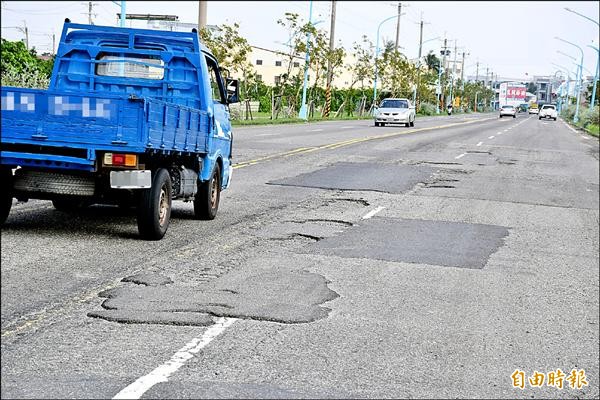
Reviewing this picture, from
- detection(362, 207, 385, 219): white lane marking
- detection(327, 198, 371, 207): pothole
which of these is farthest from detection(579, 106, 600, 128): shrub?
detection(362, 207, 385, 219): white lane marking

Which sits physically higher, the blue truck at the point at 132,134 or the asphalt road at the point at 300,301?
the blue truck at the point at 132,134

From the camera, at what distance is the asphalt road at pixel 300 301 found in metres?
5.43

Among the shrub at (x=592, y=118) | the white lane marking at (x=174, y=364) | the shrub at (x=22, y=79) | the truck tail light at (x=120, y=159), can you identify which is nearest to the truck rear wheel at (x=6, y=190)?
the truck tail light at (x=120, y=159)

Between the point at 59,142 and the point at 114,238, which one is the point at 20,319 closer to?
the point at 59,142

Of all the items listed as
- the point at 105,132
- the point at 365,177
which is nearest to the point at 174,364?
the point at 105,132

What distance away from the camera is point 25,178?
861 centimetres

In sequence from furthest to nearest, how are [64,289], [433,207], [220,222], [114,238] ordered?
[433,207]
[220,222]
[114,238]
[64,289]

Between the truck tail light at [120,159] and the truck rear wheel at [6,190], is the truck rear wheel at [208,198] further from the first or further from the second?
the truck rear wheel at [6,190]

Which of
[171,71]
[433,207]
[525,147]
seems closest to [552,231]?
[433,207]

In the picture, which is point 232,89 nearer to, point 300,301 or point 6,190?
point 6,190

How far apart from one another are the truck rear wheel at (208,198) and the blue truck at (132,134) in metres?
0.01

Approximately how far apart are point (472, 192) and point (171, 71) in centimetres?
904

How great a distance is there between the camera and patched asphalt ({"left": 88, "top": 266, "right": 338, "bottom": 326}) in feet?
22.2

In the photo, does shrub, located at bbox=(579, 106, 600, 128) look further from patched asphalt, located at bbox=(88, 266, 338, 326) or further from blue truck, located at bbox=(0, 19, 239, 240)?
patched asphalt, located at bbox=(88, 266, 338, 326)
